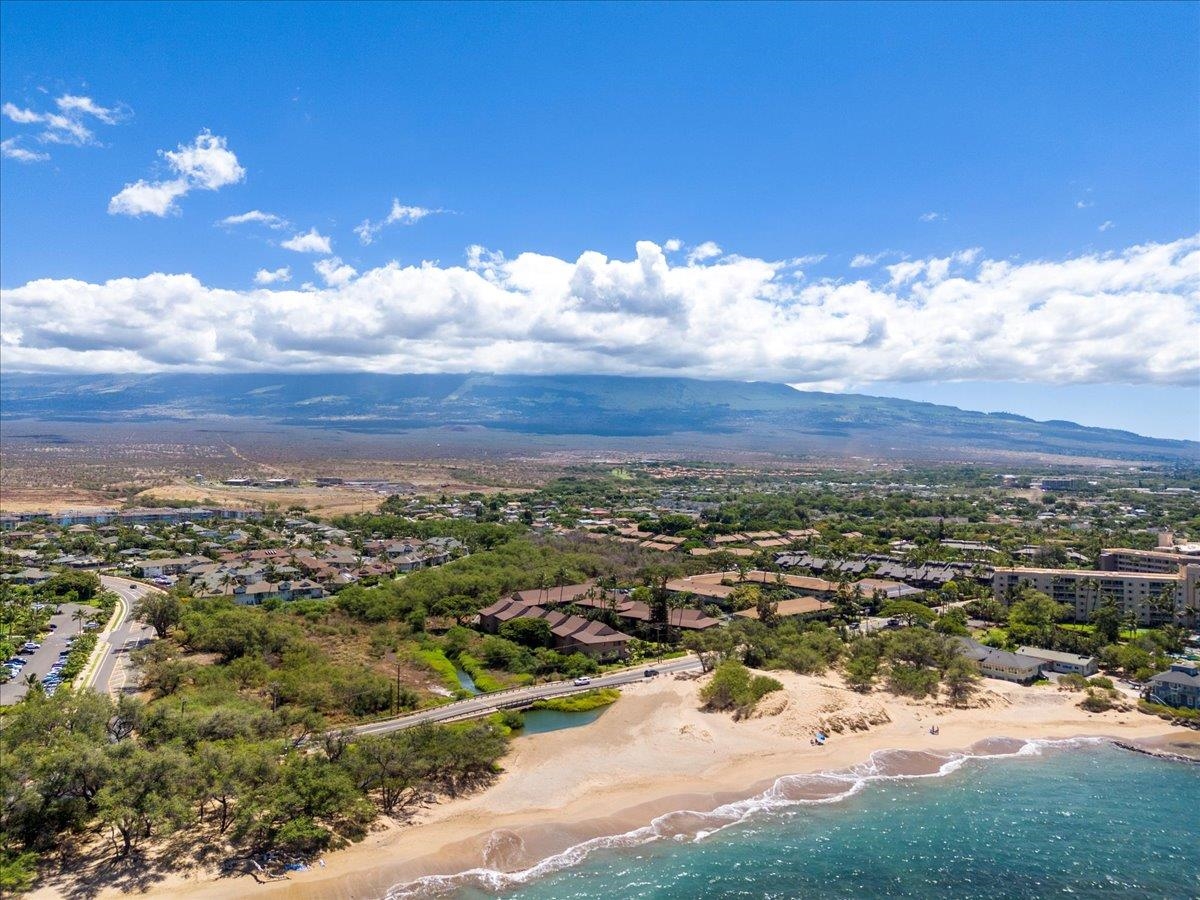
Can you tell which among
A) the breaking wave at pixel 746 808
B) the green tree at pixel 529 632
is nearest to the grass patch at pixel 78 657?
the green tree at pixel 529 632

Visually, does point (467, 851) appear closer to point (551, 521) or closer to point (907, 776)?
point (907, 776)

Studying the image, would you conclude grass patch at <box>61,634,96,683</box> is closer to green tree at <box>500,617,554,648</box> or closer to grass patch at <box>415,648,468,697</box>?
grass patch at <box>415,648,468,697</box>

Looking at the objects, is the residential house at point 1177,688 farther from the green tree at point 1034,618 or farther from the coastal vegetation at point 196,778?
the coastal vegetation at point 196,778

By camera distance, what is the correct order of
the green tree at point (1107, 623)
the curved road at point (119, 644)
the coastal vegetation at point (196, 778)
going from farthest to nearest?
1. the green tree at point (1107, 623)
2. the curved road at point (119, 644)
3. the coastal vegetation at point (196, 778)

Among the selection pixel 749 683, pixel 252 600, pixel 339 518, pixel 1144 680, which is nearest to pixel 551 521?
pixel 339 518

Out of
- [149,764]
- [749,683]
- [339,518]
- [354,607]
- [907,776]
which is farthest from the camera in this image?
[339,518]

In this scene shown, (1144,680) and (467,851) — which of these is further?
(1144,680)

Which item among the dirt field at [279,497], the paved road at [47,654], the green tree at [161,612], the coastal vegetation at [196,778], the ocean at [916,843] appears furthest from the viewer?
the dirt field at [279,497]

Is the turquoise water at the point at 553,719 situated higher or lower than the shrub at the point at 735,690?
lower
